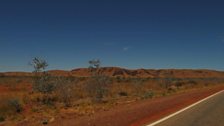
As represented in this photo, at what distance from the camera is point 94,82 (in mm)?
31359

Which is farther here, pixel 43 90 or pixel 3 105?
pixel 43 90

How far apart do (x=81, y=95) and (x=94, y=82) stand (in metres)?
3.49

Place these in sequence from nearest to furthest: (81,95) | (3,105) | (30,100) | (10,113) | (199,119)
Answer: (199,119), (10,113), (3,105), (30,100), (81,95)

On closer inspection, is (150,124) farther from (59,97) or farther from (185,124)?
(59,97)

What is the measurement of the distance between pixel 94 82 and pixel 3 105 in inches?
371

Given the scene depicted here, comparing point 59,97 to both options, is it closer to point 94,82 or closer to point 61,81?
point 61,81

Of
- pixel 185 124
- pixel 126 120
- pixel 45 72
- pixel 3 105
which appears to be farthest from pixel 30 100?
pixel 185 124

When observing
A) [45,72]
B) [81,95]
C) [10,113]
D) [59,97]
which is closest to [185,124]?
[10,113]

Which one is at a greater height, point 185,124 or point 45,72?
point 45,72

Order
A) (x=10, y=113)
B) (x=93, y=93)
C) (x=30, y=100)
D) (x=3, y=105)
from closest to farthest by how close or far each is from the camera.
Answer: (x=10, y=113) < (x=3, y=105) < (x=30, y=100) < (x=93, y=93)

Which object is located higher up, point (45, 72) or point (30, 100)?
point (45, 72)

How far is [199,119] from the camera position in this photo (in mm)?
12469

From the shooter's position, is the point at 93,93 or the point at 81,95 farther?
the point at 81,95

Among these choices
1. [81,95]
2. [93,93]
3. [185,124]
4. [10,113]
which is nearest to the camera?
[185,124]
